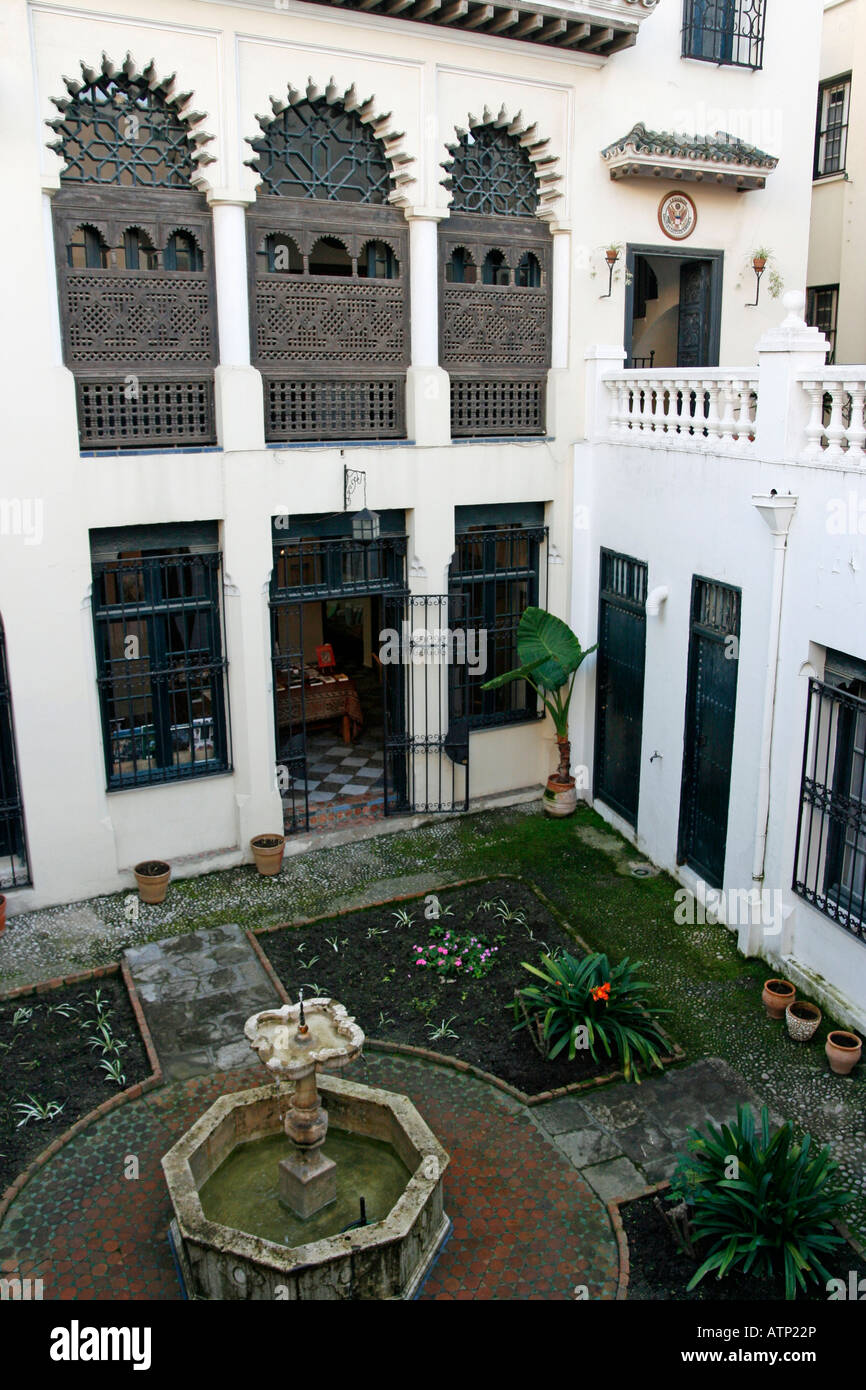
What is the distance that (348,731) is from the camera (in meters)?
15.1

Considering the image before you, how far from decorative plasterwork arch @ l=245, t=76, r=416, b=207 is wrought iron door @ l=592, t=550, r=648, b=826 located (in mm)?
4436

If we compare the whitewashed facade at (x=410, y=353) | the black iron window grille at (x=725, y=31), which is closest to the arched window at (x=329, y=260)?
the whitewashed facade at (x=410, y=353)

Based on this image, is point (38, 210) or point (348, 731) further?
point (348, 731)

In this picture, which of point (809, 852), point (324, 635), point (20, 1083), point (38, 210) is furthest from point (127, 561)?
point (324, 635)

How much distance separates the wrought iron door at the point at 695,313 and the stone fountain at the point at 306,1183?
985cm

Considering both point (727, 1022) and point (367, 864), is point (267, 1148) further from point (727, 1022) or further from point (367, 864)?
point (367, 864)

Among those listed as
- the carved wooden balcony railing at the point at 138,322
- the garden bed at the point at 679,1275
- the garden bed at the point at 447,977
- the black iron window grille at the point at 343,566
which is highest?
the carved wooden balcony railing at the point at 138,322

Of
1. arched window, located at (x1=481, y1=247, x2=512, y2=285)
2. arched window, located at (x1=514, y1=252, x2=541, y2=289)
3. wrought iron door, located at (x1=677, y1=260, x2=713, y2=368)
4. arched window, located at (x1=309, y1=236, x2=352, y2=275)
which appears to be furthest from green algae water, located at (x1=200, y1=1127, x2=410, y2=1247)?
arched window, located at (x1=309, y1=236, x2=352, y2=275)

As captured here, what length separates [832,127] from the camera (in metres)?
15.8

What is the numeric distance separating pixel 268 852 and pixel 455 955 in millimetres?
2477

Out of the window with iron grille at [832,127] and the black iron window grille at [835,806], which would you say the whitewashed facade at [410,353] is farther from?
the window with iron grille at [832,127]

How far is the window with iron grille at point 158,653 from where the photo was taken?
1107cm

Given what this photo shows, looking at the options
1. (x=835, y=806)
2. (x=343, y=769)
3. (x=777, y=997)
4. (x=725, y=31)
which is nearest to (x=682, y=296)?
(x=725, y=31)
